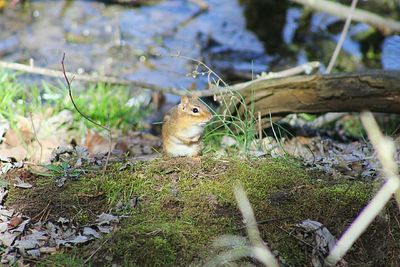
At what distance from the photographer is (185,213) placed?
341 cm

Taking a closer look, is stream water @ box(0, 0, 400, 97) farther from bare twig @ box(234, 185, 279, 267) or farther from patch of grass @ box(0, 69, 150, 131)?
bare twig @ box(234, 185, 279, 267)

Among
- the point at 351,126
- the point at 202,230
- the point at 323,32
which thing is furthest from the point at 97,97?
the point at 323,32

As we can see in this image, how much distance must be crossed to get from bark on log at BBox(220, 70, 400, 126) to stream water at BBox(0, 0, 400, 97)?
242cm

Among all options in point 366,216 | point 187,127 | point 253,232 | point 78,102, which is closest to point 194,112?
point 187,127

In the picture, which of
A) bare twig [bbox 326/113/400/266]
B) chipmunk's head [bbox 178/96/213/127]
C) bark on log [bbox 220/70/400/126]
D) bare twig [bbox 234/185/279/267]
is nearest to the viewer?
bare twig [bbox 234/185/279/267]

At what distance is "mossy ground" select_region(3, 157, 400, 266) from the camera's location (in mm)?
3154

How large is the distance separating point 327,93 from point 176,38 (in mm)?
4495

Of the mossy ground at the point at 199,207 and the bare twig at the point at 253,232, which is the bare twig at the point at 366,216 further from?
the bare twig at the point at 253,232

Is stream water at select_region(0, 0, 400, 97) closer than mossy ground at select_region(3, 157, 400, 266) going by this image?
No

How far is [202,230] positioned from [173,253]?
0.77 feet

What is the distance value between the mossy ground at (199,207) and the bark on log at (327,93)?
1.13 metres

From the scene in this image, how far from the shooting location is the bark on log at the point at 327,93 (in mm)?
4871

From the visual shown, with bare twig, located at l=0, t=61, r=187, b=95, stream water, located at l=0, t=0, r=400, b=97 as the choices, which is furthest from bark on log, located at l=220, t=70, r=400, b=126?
stream water, located at l=0, t=0, r=400, b=97

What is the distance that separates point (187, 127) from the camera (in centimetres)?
419
